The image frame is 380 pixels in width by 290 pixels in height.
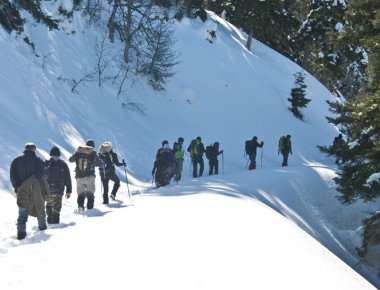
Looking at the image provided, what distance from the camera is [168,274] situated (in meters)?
7.54

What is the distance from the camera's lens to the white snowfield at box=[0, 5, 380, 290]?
800 cm

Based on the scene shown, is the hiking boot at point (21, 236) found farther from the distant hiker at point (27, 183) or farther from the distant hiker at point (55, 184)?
the distant hiker at point (55, 184)

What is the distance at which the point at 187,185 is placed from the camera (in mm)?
19266

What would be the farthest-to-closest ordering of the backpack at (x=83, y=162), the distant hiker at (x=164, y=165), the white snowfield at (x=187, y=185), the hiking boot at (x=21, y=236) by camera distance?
the distant hiker at (x=164, y=165) → the backpack at (x=83, y=162) → the hiking boot at (x=21, y=236) → the white snowfield at (x=187, y=185)

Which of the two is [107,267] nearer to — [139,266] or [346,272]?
[139,266]

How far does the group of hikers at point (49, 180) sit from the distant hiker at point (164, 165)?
3.69m

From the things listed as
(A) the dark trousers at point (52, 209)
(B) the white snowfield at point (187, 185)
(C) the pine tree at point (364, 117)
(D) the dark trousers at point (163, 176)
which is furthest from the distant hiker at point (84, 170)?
(C) the pine tree at point (364, 117)

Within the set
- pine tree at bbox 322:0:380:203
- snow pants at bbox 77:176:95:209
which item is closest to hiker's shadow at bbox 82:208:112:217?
snow pants at bbox 77:176:95:209

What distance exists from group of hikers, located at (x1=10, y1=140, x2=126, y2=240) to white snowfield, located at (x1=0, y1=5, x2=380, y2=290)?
447 mm

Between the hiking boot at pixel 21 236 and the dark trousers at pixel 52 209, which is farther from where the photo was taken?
the dark trousers at pixel 52 209

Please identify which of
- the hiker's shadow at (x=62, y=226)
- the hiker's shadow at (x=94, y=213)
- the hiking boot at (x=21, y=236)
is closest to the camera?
the hiking boot at (x=21, y=236)

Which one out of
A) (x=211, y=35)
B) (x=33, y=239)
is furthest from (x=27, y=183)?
(x=211, y=35)

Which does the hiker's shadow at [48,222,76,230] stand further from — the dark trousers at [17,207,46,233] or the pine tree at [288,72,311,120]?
the pine tree at [288,72,311,120]

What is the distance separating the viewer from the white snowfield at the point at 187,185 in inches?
315
